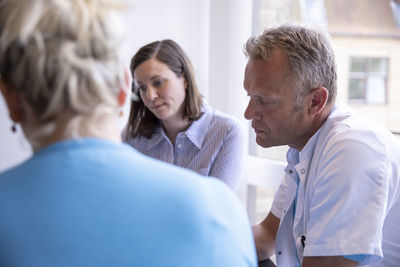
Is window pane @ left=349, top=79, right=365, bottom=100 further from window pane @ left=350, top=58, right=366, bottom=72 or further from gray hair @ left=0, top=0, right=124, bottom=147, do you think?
gray hair @ left=0, top=0, right=124, bottom=147

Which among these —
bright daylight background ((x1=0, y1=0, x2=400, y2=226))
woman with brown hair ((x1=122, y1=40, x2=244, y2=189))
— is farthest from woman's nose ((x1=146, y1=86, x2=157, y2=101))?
bright daylight background ((x1=0, y1=0, x2=400, y2=226))

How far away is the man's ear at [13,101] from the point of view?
2.25 feet

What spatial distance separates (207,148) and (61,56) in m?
1.67

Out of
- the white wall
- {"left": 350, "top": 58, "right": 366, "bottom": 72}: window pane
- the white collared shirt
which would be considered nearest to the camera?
the white collared shirt

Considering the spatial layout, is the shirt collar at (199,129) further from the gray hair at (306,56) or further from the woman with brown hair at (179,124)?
the gray hair at (306,56)

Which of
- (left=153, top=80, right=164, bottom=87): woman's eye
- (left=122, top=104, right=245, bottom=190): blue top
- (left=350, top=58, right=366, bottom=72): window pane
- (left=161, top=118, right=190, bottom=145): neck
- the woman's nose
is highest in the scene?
(left=350, top=58, right=366, bottom=72): window pane

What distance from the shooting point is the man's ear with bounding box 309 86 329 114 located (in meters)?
1.45

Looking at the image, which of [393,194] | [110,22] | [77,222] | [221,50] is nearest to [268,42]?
[393,194]

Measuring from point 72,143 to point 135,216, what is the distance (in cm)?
15

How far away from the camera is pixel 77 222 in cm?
64

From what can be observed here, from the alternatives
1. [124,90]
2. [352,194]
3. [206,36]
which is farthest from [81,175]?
[206,36]

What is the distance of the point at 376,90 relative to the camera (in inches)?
103

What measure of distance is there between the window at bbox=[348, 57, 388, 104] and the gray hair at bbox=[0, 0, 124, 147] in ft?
7.28

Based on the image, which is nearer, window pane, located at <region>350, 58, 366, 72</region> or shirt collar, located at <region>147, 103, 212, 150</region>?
shirt collar, located at <region>147, 103, 212, 150</region>
